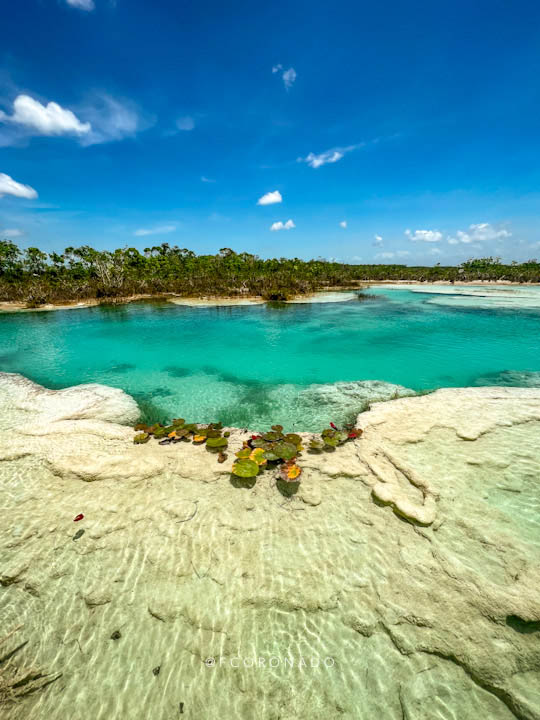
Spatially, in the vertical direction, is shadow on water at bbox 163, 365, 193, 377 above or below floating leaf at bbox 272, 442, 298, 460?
below

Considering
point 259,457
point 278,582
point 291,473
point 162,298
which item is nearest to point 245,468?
point 259,457

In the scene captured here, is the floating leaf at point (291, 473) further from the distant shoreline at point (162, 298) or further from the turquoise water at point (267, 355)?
the distant shoreline at point (162, 298)

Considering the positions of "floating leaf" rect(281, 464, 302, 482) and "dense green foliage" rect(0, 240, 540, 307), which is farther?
"dense green foliage" rect(0, 240, 540, 307)

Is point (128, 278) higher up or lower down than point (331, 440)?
higher up

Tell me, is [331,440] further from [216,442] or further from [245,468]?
[216,442]

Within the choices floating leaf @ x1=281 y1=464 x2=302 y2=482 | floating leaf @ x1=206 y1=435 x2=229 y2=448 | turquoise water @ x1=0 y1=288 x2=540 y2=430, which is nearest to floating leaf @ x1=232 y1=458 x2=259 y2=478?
floating leaf @ x1=281 y1=464 x2=302 y2=482

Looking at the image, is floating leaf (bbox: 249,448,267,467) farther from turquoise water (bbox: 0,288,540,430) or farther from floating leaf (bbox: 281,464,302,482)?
turquoise water (bbox: 0,288,540,430)
